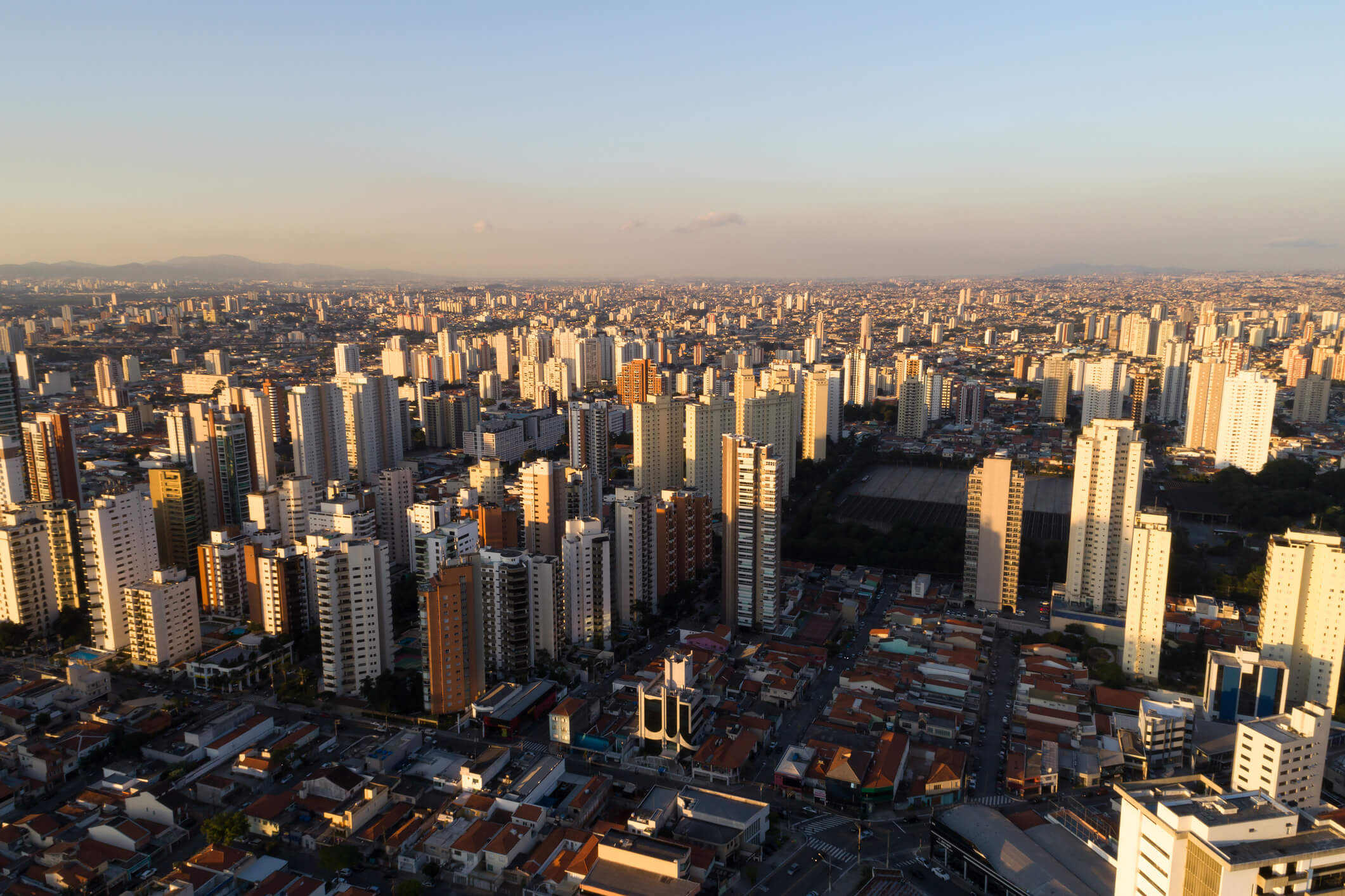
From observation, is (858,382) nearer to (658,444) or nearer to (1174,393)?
(1174,393)

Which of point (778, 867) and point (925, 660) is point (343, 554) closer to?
point (778, 867)

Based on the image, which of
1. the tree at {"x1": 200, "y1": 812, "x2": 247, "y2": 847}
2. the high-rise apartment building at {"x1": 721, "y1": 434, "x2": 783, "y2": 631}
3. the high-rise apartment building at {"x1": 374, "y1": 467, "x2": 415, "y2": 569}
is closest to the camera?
the tree at {"x1": 200, "y1": 812, "x2": 247, "y2": 847}


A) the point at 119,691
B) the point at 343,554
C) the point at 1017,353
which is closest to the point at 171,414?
the point at 119,691

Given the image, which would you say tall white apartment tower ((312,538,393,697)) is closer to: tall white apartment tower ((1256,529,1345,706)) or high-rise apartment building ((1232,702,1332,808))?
high-rise apartment building ((1232,702,1332,808))

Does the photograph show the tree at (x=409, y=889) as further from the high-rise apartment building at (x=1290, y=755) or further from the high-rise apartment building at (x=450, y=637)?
the high-rise apartment building at (x=1290, y=755)

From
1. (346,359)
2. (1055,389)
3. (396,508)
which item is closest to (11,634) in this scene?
(396,508)

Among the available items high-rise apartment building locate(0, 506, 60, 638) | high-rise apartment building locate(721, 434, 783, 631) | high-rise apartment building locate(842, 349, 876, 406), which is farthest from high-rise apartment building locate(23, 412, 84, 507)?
high-rise apartment building locate(842, 349, 876, 406)
